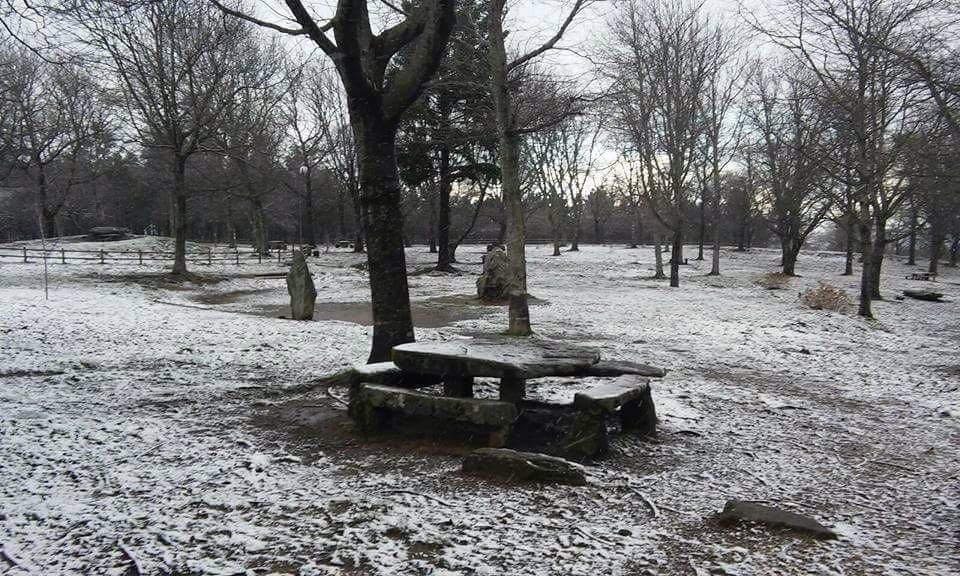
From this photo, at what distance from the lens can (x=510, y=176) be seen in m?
9.85

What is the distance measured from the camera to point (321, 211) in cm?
5228

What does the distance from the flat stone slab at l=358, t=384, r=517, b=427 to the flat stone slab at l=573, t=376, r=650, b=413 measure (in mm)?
525

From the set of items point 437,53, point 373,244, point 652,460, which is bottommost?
point 652,460

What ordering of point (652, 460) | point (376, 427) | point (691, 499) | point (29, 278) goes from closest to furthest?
point (691, 499) < point (652, 460) < point (376, 427) < point (29, 278)

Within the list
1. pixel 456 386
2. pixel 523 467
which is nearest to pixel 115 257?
pixel 456 386

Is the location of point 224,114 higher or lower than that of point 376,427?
higher

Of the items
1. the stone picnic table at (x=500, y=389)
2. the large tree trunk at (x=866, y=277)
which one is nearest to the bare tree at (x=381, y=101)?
→ the stone picnic table at (x=500, y=389)

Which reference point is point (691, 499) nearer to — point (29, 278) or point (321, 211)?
point (29, 278)

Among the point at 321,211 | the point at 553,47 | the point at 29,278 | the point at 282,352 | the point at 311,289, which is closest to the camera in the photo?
the point at 282,352

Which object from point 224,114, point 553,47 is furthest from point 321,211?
point 553,47

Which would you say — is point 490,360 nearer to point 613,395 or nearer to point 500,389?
point 500,389

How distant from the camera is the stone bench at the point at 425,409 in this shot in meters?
4.22

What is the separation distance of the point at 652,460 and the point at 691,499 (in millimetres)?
679

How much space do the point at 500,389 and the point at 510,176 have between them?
5.98 metres
